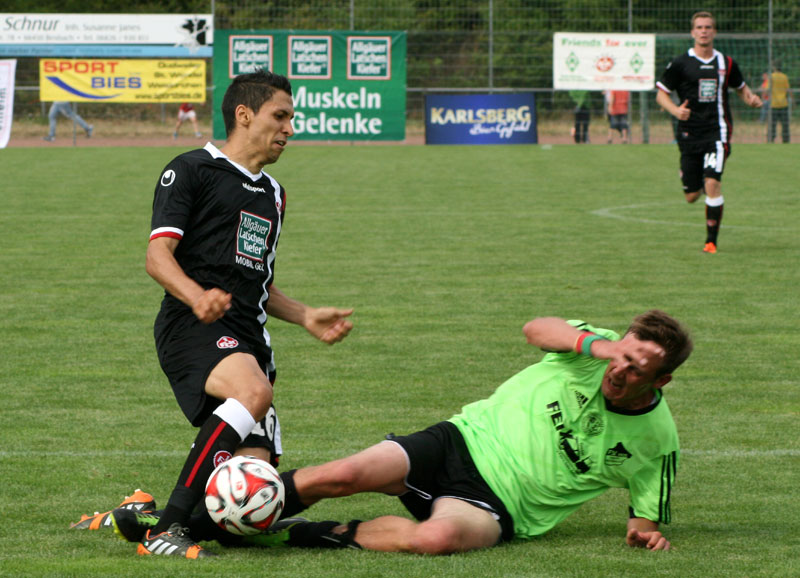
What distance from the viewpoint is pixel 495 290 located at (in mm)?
11016

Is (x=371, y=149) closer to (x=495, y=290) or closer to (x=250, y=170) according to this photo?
(x=495, y=290)

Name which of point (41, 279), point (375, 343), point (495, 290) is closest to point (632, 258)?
point (495, 290)

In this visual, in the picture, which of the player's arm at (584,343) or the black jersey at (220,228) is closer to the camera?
the player's arm at (584,343)

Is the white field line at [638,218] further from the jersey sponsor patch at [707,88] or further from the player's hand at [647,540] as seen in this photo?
the player's hand at [647,540]

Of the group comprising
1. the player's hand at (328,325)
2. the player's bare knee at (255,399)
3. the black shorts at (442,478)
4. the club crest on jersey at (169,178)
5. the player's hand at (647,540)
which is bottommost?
the player's hand at (647,540)

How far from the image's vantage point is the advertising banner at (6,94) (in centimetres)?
3089

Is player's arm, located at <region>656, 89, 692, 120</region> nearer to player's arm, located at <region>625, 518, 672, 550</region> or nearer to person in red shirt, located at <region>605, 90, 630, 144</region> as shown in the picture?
player's arm, located at <region>625, 518, 672, 550</region>

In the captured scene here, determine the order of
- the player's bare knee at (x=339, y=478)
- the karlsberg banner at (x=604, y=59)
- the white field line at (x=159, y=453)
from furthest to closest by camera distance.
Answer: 1. the karlsberg banner at (x=604, y=59)
2. the white field line at (x=159, y=453)
3. the player's bare knee at (x=339, y=478)

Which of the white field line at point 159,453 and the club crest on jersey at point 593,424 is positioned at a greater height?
the club crest on jersey at point 593,424

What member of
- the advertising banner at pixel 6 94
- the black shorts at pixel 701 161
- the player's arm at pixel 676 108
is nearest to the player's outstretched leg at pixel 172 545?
the player's arm at pixel 676 108

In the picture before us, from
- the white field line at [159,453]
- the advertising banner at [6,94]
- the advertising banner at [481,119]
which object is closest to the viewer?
the white field line at [159,453]

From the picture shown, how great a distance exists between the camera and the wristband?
4.44 metres

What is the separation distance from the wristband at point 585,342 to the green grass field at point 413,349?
2.36 ft

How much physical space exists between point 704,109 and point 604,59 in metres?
20.0
